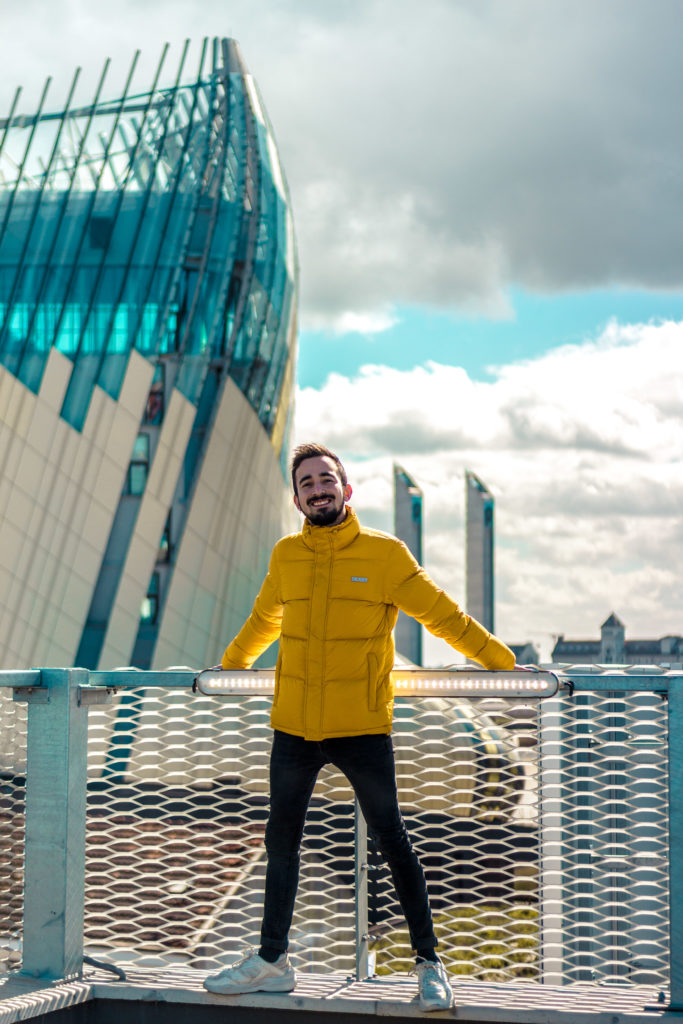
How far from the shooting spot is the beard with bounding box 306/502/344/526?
3.31 meters

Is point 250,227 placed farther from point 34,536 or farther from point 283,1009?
point 283,1009

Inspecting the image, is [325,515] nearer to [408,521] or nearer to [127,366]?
[127,366]

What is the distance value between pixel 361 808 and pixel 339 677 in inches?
18.8

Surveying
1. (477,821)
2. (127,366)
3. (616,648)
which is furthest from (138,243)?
(616,648)

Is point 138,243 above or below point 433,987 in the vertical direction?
above

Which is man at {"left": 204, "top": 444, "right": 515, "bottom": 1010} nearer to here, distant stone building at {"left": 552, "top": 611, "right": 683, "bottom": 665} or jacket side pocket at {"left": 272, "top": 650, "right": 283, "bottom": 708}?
jacket side pocket at {"left": 272, "top": 650, "right": 283, "bottom": 708}

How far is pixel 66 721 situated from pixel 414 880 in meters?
1.35

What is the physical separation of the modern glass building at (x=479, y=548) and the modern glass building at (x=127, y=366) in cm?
2299

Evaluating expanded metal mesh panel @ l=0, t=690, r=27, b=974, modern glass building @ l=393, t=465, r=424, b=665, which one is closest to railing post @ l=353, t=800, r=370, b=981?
expanded metal mesh panel @ l=0, t=690, r=27, b=974

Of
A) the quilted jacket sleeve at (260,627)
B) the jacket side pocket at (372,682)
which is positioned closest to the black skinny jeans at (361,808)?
the jacket side pocket at (372,682)

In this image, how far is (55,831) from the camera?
3.60 meters

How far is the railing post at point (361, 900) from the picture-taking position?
3.50 meters

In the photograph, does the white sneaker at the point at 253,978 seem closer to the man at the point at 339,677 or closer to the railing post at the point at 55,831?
the man at the point at 339,677

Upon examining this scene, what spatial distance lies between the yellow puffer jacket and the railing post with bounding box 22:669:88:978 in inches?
33.0
